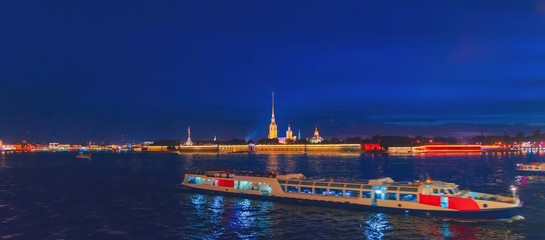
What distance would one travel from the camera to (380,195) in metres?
44.0

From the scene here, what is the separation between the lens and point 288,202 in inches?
1962

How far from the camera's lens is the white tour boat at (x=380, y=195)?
3931cm

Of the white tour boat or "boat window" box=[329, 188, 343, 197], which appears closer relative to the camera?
the white tour boat

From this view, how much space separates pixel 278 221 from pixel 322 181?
962cm

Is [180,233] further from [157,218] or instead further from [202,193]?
[202,193]

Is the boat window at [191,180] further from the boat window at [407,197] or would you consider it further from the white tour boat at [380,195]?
the boat window at [407,197]

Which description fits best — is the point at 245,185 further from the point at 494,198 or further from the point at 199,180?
the point at 494,198

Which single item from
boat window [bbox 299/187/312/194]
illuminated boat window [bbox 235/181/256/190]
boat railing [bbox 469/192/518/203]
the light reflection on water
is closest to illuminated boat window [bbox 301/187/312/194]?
boat window [bbox 299/187/312/194]

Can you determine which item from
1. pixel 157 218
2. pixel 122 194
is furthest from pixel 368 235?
pixel 122 194

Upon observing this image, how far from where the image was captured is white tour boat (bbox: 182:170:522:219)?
129 ft

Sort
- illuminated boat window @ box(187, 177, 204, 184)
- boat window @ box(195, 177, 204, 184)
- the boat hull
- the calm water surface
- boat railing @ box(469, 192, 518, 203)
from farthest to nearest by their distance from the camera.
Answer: illuminated boat window @ box(187, 177, 204, 184), boat window @ box(195, 177, 204, 184), boat railing @ box(469, 192, 518, 203), the boat hull, the calm water surface

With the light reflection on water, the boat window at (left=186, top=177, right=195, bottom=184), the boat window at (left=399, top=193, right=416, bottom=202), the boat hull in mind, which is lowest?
the light reflection on water

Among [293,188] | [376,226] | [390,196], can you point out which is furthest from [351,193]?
[376,226]

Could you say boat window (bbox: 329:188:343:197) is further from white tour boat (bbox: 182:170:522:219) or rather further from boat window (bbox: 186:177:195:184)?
boat window (bbox: 186:177:195:184)
